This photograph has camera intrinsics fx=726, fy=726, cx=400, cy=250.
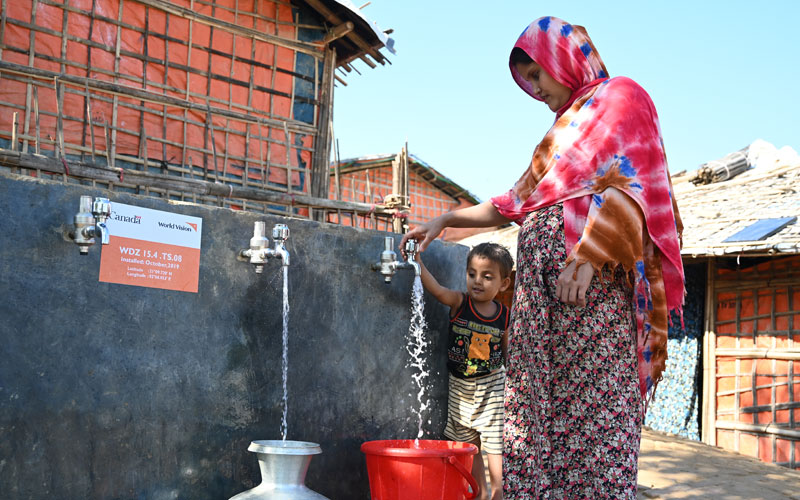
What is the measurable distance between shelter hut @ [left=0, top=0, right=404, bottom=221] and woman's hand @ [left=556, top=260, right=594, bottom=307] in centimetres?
370

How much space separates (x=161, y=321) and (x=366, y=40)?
19.2 feet

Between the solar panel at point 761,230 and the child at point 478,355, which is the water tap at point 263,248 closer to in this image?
the child at point 478,355

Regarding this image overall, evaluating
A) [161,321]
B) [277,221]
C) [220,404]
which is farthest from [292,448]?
[277,221]

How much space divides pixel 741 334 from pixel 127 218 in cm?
749

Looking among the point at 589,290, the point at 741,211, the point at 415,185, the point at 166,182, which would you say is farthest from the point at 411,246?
the point at 415,185

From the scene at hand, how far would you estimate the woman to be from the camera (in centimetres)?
217

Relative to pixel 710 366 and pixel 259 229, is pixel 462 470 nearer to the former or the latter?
pixel 259 229

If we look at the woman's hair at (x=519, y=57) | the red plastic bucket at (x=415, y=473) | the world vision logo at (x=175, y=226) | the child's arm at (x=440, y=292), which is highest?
the woman's hair at (x=519, y=57)

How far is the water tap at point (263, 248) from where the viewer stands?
2.84 meters

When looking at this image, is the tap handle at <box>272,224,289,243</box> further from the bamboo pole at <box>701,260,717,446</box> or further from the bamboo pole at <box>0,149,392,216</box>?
the bamboo pole at <box>701,260,717,446</box>

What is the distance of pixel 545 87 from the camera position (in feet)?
8.18

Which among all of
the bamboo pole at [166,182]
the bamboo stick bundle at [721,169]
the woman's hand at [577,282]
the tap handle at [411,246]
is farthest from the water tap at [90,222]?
the bamboo stick bundle at [721,169]

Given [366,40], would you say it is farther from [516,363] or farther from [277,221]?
[516,363]

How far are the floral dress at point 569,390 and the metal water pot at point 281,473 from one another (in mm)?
719
